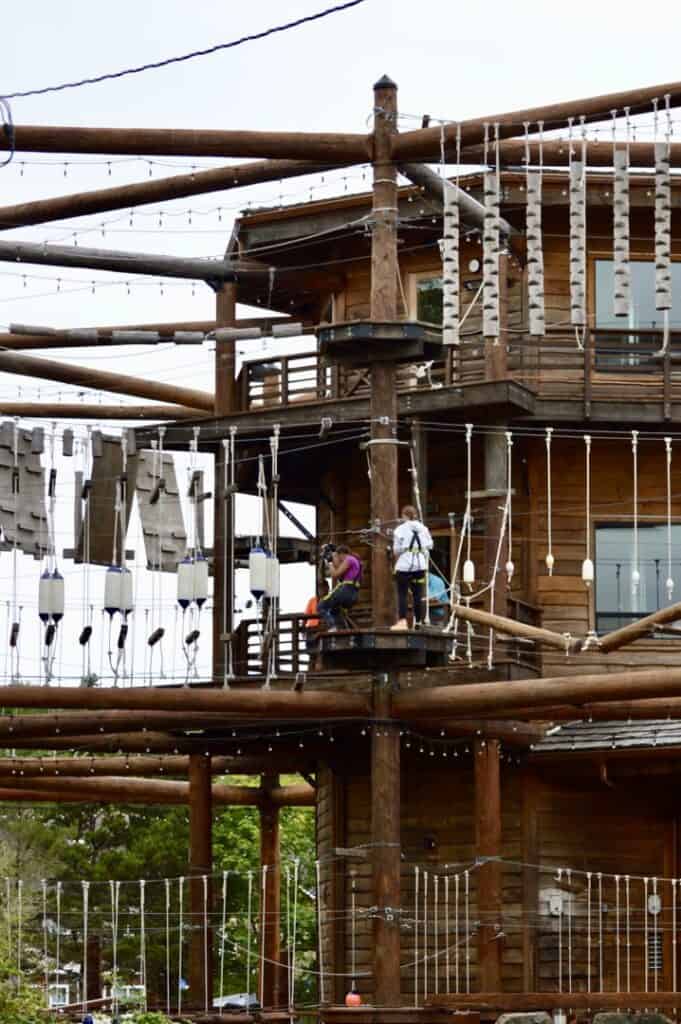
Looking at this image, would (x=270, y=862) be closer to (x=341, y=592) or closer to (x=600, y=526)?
(x=600, y=526)

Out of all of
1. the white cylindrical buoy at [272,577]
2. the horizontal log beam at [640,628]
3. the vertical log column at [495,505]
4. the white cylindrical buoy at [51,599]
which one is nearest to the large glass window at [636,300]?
the vertical log column at [495,505]

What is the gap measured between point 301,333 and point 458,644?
5129 millimetres

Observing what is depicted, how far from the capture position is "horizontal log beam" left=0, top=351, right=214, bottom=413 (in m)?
38.4

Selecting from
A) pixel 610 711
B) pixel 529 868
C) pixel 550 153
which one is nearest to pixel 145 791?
pixel 529 868

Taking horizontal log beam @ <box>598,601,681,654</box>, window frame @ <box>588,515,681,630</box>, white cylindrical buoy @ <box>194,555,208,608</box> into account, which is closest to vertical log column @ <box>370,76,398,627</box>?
white cylindrical buoy @ <box>194,555,208,608</box>

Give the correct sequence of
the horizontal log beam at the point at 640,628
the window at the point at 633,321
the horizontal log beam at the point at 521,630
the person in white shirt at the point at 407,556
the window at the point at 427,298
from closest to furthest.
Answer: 1. the horizontal log beam at the point at 640,628
2. the horizontal log beam at the point at 521,630
3. the person in white shirt at the point at 407,556
4. the window at the point at 633,321
5. the window at the point at 427,298

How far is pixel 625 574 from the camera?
37.2 meters

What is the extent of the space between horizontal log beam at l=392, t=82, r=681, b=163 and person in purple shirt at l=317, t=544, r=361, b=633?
5.31m

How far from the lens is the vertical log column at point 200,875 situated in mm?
34844

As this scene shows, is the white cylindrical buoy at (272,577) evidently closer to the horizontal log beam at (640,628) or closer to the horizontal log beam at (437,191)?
the horizontal log beam at (437,191)

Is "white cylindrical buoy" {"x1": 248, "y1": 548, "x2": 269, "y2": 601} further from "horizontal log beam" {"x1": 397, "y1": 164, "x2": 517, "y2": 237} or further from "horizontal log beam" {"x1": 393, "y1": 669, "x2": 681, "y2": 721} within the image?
"horizontal log beam" {"x1": 397, "y1": 164, "x2": 517, "y2": 237}

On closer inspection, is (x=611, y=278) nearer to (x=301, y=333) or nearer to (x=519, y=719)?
(x=301, y=333)

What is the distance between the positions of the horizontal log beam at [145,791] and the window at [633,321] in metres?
9.50

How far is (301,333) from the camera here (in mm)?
35375
